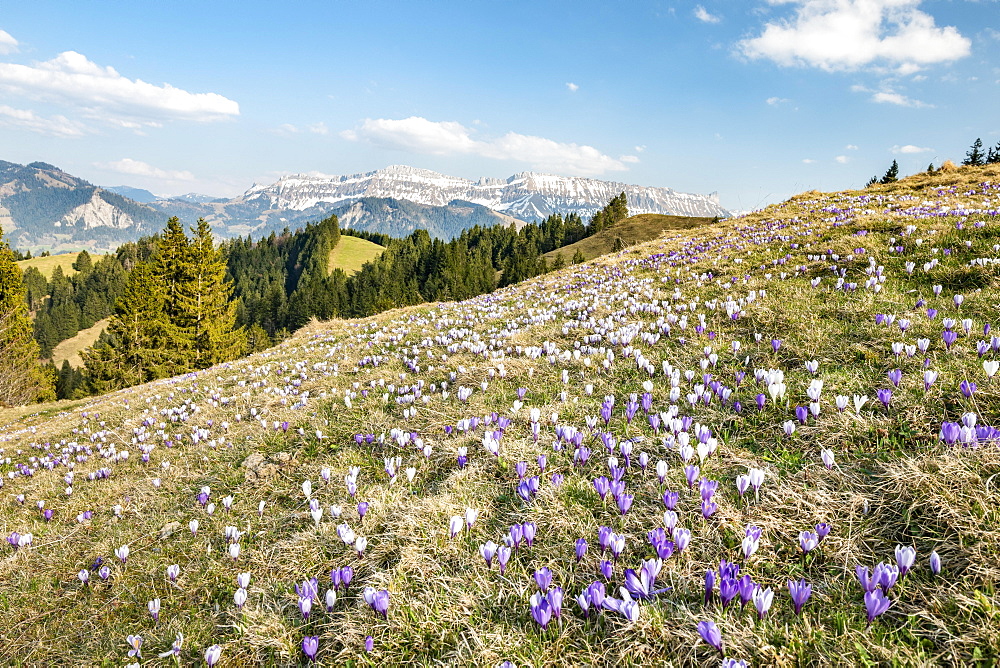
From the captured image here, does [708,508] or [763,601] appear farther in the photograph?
[708,508]

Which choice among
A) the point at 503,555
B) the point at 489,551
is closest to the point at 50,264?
the point at 489,551

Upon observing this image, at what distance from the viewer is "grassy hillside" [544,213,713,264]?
8125 centimetres

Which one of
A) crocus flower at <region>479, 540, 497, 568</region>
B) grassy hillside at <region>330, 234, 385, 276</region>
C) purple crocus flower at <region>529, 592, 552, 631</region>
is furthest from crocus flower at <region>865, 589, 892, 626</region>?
grassy hillside at <region>330, 234, 385, 276</region>

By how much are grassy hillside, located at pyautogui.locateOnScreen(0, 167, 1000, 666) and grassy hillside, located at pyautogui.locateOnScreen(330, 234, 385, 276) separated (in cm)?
16020

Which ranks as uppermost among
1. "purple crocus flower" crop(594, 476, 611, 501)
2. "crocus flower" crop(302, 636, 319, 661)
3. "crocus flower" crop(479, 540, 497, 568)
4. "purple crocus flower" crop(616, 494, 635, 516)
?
"purple crocus flower" crop(616, 494, 635, 516)

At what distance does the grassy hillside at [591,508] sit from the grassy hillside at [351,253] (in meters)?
160

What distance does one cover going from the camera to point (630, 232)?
294 ft

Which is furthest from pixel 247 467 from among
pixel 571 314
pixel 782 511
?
pixel 571 314

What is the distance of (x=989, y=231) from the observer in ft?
26.8

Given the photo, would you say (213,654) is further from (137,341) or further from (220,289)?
(220,289)

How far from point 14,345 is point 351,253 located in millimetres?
150156

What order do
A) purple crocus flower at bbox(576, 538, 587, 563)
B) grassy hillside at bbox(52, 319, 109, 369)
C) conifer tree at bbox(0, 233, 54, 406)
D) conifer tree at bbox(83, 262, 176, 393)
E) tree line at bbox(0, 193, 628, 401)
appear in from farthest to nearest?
grassy hillside at bbox(52, 319, 109, 369) → tree line at bbox(0, 193, 628, 401) → conifer tree at bbox(83, 262, 176, 393) → conifer tree at bbox(0, 233, 54, 406) → purple crocus flower at bbox(576, 538, 587, 563)

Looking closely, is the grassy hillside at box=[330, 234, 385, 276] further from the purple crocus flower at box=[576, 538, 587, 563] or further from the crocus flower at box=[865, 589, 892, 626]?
the crocus flower at box=[865, 589, 892, 626]

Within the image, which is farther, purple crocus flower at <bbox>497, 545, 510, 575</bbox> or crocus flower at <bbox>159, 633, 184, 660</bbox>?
crocus flower at <bbox>159, 633, 184, 660</bbox>
